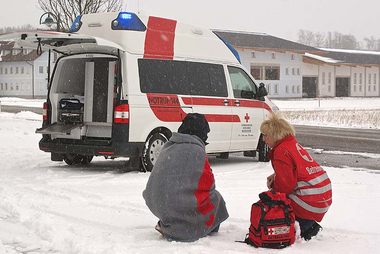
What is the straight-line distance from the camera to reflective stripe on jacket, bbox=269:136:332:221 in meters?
5.34

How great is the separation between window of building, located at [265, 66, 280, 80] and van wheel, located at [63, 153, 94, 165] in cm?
5893

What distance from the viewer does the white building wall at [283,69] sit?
67750 mm

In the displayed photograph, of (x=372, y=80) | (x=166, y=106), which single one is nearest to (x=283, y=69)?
(x=372, y=80)

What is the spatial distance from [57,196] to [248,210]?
8.25 ft

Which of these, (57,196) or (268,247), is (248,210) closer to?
(268,247)

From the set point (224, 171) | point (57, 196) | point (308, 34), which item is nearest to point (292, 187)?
point (57, 196)

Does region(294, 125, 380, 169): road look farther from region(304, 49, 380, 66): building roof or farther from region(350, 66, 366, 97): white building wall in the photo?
region(350, 66, 366, 97): white building wall

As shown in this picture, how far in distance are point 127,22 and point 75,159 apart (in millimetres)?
2998

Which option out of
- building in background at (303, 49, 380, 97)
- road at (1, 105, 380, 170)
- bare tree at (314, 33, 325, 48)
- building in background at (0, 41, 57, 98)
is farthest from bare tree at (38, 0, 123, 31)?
bare tree at (314, 33, 325, 48)

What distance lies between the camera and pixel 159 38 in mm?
10383

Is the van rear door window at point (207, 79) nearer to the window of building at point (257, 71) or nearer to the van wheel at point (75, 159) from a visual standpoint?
the van wheel at point (75, 159)

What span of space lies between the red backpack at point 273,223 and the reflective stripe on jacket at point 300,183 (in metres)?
0.16

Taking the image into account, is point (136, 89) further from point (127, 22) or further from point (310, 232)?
point (310, 232)

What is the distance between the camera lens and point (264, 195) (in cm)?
527
